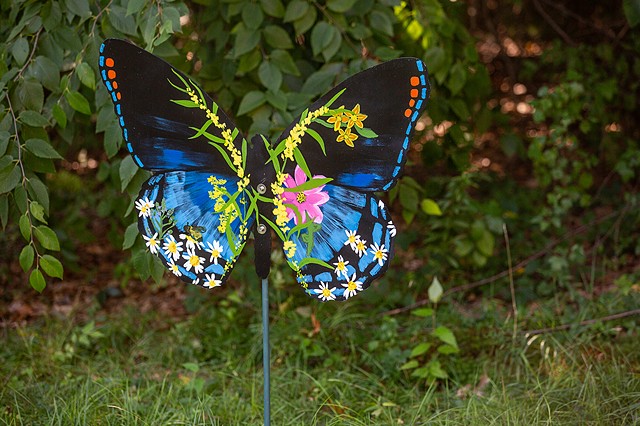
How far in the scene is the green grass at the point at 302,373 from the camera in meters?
2.18

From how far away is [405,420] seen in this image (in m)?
2.28

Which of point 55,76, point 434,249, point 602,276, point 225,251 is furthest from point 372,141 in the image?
point 602,276

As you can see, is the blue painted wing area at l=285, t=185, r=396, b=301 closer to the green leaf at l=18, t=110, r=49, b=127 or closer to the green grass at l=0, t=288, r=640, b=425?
the green grass at l=0, t=288, r=640, b=425

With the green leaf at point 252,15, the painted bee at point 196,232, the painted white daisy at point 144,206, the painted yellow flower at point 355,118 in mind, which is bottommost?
the painted bee at point 196,232

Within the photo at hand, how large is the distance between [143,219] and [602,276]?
7.06ft

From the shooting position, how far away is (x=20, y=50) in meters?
2.11

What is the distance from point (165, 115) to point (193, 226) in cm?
27

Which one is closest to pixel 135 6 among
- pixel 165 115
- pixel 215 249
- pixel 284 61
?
pixel 165 115

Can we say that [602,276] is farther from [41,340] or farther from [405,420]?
[41,340]

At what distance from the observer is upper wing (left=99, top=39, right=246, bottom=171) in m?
1.77

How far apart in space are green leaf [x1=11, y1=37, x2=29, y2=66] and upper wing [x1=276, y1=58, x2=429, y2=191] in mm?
831

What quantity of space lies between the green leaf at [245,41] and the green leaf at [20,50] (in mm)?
594

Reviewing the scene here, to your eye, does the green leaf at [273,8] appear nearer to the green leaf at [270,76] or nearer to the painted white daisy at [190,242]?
the green leaf at [270,76]

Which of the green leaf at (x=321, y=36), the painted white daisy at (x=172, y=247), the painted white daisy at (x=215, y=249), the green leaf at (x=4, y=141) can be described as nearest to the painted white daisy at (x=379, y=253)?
the painted white daisy at (x=215, y=249)
